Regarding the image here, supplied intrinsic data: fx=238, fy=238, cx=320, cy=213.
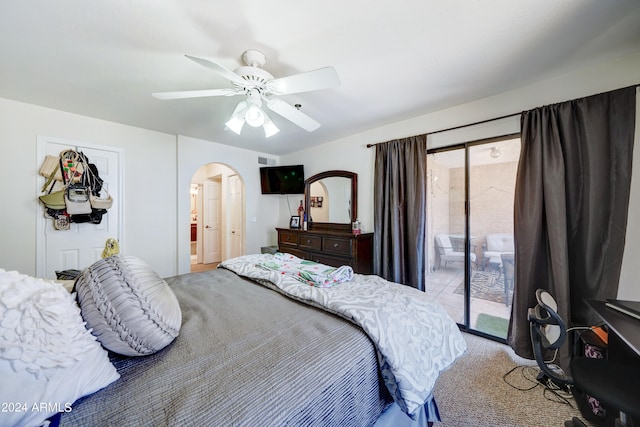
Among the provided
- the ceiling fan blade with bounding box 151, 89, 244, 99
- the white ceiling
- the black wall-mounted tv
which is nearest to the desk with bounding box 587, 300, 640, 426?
the white ceiling

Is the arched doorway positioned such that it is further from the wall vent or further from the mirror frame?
the mirror frame

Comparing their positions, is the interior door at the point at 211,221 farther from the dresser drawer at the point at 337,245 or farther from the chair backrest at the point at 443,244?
the chair backrest at the point at 443,244

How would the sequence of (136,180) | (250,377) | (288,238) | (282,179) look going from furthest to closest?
(282,179), (288,238), (136,180), (250,377)

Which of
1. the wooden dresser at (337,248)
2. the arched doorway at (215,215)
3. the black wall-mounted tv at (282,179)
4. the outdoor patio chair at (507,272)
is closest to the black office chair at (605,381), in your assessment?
the outdoor patio chair at (507,272)

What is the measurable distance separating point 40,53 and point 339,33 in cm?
210

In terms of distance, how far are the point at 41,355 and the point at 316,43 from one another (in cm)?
192

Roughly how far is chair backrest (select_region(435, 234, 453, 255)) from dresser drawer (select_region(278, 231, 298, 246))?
6.46ft

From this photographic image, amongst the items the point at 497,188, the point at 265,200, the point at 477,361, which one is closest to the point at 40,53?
the point at 265,200

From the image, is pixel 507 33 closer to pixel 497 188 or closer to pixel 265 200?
pixel 497 188

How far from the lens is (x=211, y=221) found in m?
5.89

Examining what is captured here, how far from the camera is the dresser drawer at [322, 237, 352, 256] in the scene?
3.03 metres

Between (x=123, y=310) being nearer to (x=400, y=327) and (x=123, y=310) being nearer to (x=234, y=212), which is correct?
(x=400, y=327)

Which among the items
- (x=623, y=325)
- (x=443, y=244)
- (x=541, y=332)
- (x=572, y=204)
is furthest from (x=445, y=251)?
(x=623, y=325)

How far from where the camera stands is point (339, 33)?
1.50 metres
